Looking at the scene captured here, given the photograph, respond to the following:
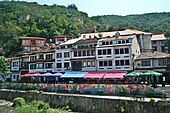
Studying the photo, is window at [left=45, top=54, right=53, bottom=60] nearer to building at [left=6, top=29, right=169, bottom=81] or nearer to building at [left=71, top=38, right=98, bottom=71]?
building at [left=6, top=29, right=169, bottom=81]

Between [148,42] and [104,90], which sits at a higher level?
[148,42]

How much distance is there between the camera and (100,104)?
34.8 m

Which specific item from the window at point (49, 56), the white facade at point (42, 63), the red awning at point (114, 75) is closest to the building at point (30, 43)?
the white facade at point (42, 63)

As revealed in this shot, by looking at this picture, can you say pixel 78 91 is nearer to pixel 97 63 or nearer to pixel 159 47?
pixel 97 63

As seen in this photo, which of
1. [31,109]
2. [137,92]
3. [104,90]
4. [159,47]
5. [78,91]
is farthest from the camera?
[159,47]

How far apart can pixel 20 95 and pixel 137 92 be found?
25.8m

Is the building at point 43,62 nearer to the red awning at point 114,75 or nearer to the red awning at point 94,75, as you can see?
the red awning at point 94,75

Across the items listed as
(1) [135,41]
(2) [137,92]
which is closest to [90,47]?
(1) [135,41]

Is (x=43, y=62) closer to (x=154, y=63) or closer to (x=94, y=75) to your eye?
(x=94, y=75)

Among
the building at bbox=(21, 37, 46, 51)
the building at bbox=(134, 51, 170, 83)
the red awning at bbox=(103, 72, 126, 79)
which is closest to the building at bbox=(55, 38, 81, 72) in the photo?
the red awning at bbox=(103, 72, 126, 79)

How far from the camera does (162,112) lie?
27.9m

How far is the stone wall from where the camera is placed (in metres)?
28.7

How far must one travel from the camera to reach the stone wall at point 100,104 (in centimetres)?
2870

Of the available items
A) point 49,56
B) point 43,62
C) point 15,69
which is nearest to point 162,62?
point 49,56
